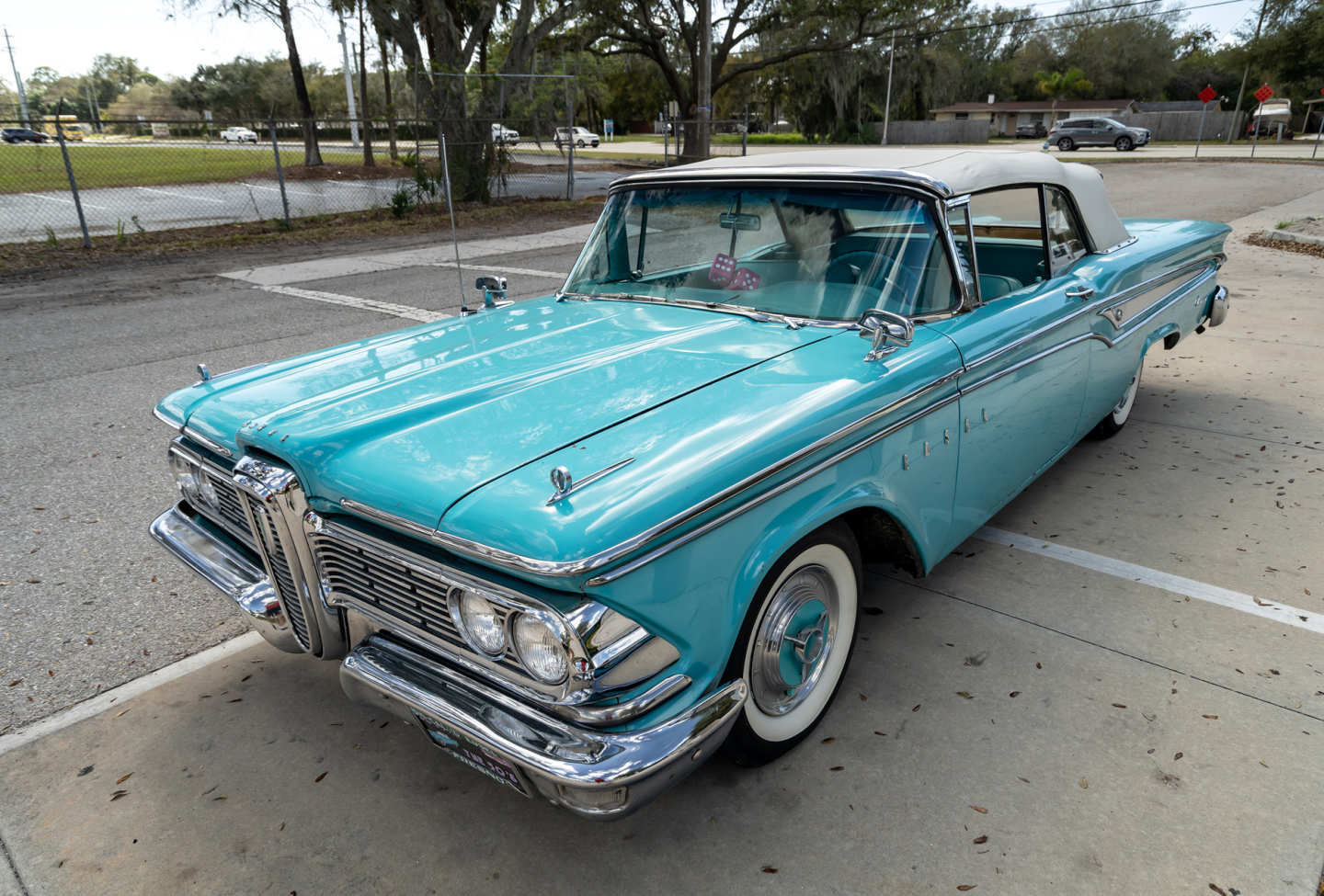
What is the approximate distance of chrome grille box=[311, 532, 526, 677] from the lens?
6.57ft

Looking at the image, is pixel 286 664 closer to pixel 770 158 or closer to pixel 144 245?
pixel 770 158

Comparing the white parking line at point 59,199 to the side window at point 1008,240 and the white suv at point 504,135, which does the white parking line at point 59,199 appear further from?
the side window at point 1008,240

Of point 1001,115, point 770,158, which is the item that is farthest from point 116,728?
point 1001,115

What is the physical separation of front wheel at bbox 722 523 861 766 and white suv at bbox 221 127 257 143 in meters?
20.7

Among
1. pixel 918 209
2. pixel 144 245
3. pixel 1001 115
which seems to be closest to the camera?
pixel 918 209

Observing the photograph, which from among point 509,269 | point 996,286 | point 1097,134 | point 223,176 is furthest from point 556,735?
point 1097,134

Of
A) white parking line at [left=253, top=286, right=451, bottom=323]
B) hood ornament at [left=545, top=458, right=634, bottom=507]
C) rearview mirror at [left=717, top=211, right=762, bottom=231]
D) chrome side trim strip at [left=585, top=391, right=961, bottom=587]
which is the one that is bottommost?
A: white parking line at [left=253, top=286, right=451, bottom=323]

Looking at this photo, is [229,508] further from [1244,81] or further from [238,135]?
[1244,81]

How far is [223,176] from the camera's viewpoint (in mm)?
21672

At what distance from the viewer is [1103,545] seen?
371cm

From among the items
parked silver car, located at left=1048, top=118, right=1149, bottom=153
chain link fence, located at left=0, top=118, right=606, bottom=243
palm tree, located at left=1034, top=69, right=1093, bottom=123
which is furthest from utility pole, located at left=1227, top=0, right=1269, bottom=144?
chain link fence, located at left=0, top=118, right=606, bottom=243

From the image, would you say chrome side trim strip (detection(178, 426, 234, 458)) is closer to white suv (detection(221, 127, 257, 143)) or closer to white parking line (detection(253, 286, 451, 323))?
white parking line (detection(253, 286, 451, 323))

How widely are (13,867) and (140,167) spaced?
25739 millimetres

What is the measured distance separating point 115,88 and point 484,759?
127m
